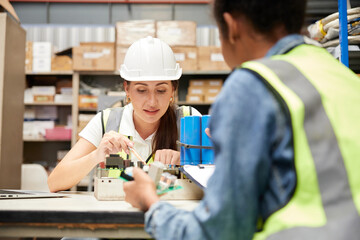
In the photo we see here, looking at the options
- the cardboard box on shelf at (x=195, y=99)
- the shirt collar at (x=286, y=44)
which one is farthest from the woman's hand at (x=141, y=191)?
the cardboard box on shelf at (x=195, y=99)

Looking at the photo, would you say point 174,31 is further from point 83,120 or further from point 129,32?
point 83,120

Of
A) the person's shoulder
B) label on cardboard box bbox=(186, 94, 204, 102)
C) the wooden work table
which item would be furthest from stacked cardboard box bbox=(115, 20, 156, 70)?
the person's shoulder

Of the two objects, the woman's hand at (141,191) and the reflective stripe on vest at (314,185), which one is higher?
the reflective stripe on vest at (314,185)

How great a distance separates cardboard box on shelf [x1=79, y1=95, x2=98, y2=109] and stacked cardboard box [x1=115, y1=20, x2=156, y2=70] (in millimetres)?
561

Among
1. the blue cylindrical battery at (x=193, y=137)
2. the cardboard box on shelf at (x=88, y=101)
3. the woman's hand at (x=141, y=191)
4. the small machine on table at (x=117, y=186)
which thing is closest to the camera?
the woman's hand at (x=141, y=191)

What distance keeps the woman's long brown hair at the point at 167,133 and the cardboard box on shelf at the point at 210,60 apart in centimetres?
293

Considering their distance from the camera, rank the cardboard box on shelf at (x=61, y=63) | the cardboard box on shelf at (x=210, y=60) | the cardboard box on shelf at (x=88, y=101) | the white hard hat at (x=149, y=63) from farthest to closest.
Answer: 1. the cardboard box on shelf at (x=61, y=63)
2. the cardboard box on shelf at (x=88, y=101)
3. the cardboard box on shelf at (x=210, y=60)
4. the white hard hat at (x=149, y=63)

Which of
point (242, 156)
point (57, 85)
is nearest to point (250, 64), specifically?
point (242, 156)

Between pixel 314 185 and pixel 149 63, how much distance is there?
136 centimetres

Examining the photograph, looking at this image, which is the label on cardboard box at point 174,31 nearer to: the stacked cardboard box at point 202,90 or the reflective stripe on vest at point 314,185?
the stacked cardboard box at point 202,90

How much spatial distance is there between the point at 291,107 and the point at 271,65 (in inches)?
3.7

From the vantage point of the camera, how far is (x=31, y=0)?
21.0 feet

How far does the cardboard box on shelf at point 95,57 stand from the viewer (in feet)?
15.8

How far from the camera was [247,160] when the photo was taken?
2.01 ft
